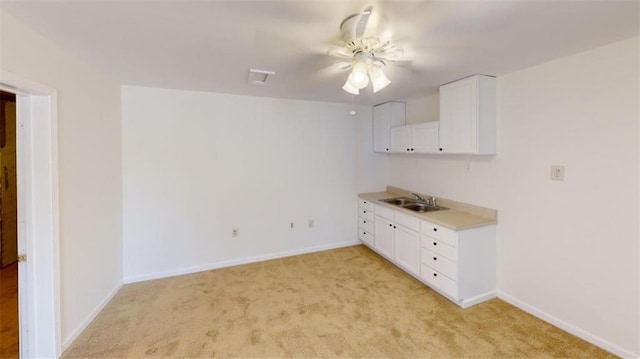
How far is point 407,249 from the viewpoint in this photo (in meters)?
3.34

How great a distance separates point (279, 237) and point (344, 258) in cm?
100

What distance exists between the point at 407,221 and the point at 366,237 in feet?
3.56

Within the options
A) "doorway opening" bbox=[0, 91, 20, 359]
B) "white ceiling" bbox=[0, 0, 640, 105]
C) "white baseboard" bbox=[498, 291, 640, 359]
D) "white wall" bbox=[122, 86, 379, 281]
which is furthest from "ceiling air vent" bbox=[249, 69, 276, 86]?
"white baseboard" bbox=[498, 291, 640, 359]

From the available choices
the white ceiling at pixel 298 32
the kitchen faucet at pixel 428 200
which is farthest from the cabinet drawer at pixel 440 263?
the white ceiling at pixel 298 32

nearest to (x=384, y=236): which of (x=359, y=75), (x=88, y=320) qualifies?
(x=359, y=75)

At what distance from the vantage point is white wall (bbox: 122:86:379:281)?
327 cm

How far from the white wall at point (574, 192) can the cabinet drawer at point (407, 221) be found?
0.77 metres

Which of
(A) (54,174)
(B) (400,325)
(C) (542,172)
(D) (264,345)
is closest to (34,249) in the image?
(A) (54,174)

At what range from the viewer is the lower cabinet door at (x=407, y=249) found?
319 cm

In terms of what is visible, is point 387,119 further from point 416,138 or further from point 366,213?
point 366,213

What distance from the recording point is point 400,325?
2406 millimetres

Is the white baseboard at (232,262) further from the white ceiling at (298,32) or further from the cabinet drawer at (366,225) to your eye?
the white ceiling at (298,32)

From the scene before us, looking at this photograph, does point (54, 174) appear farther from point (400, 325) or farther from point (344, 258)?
point (344, 258)

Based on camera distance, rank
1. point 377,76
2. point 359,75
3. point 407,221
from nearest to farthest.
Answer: point 359,75
point 377,76
point 407,221
